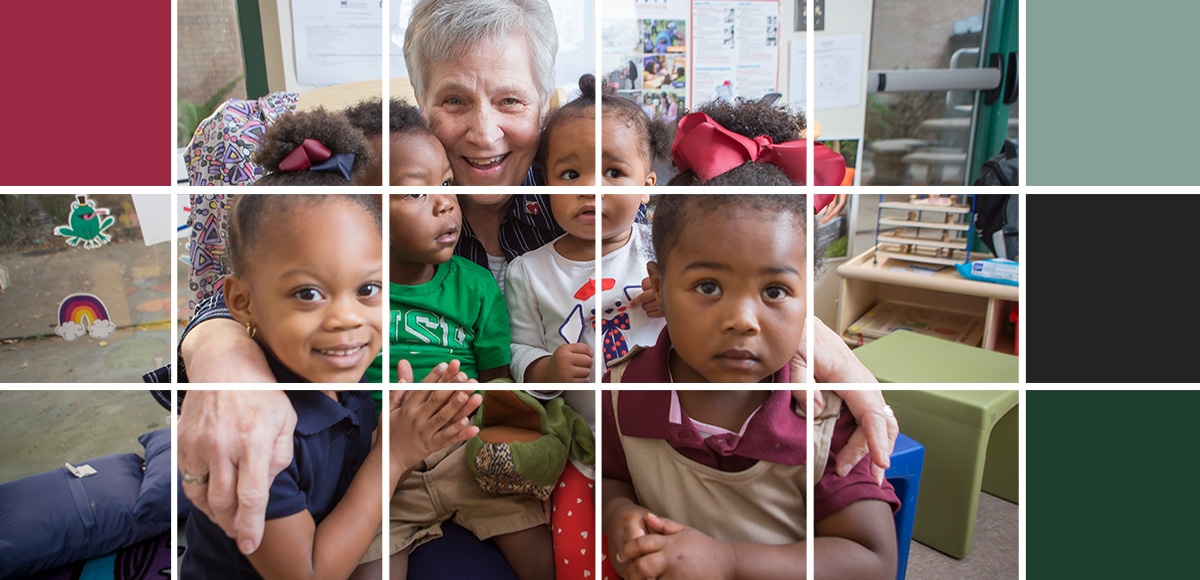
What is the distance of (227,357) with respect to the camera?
4.17 feet

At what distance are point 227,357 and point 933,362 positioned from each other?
3.65 ft

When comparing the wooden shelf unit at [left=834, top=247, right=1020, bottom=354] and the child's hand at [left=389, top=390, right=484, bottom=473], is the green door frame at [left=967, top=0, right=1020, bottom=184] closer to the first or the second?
the wooden shelf unit at [left=834, top=247, right=1020, bottom=354]

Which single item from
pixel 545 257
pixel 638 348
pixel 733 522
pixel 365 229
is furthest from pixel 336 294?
pixel 733 522

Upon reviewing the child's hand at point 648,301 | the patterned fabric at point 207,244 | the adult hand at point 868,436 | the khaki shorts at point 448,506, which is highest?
the patterned fabric at point 207,244

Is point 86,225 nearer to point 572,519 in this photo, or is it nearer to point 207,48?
point 207,48

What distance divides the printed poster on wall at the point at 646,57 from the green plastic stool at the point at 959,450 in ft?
1.92

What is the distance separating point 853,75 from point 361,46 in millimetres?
770

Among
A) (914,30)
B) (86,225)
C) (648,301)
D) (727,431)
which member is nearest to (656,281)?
(648,301)

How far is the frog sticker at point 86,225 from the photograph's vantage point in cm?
133

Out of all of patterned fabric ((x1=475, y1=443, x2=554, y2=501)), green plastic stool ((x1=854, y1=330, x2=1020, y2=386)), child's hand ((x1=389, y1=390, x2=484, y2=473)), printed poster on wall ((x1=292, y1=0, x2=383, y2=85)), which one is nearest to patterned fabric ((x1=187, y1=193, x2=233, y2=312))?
printed poster on wall ((x1=292, y1=0, x2=383, y2=85))

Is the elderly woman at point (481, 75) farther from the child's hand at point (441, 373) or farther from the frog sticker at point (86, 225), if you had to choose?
the frog sticker at point (86, 225)

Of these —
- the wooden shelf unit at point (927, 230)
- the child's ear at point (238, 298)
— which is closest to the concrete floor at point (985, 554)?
the wooden shelf unit at point (927, 230)

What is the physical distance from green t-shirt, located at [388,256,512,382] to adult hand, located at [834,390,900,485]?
21.2 inches

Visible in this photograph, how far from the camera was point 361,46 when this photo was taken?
4.23 ft
